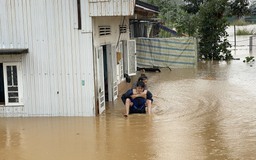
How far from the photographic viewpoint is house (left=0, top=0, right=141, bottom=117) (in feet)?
39.3

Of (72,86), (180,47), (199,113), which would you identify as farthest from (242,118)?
(180,47)

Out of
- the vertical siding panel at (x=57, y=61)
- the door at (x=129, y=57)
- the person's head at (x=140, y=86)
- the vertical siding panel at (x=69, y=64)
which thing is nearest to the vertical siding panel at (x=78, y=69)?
the vertical siding panel at (x=69, y=64)

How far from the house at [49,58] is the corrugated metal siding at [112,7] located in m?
0.11

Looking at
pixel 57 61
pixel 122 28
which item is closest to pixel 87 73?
pixel 57 61

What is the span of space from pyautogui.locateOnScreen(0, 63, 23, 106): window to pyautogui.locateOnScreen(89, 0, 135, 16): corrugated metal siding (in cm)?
300

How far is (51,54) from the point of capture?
12.2 metres

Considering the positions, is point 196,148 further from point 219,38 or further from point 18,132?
point 219,38

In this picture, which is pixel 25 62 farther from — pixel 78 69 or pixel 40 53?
pixel 78 69

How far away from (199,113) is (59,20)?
526cm

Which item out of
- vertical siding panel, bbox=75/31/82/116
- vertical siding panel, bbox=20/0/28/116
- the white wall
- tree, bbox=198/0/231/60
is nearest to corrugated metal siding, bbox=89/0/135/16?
the white wall

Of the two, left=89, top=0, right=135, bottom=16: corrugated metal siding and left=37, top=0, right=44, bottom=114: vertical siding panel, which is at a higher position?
left=89, top=0, right=135, bottom=16: corrugated metal siding

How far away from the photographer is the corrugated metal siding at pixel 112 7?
11.6 metres

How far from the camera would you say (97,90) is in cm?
1228

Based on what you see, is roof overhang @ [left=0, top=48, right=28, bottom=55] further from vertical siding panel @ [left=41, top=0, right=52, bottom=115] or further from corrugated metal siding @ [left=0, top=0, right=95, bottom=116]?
vertical siding panel @ [left=41, top=0, right=52, bottom=115]
